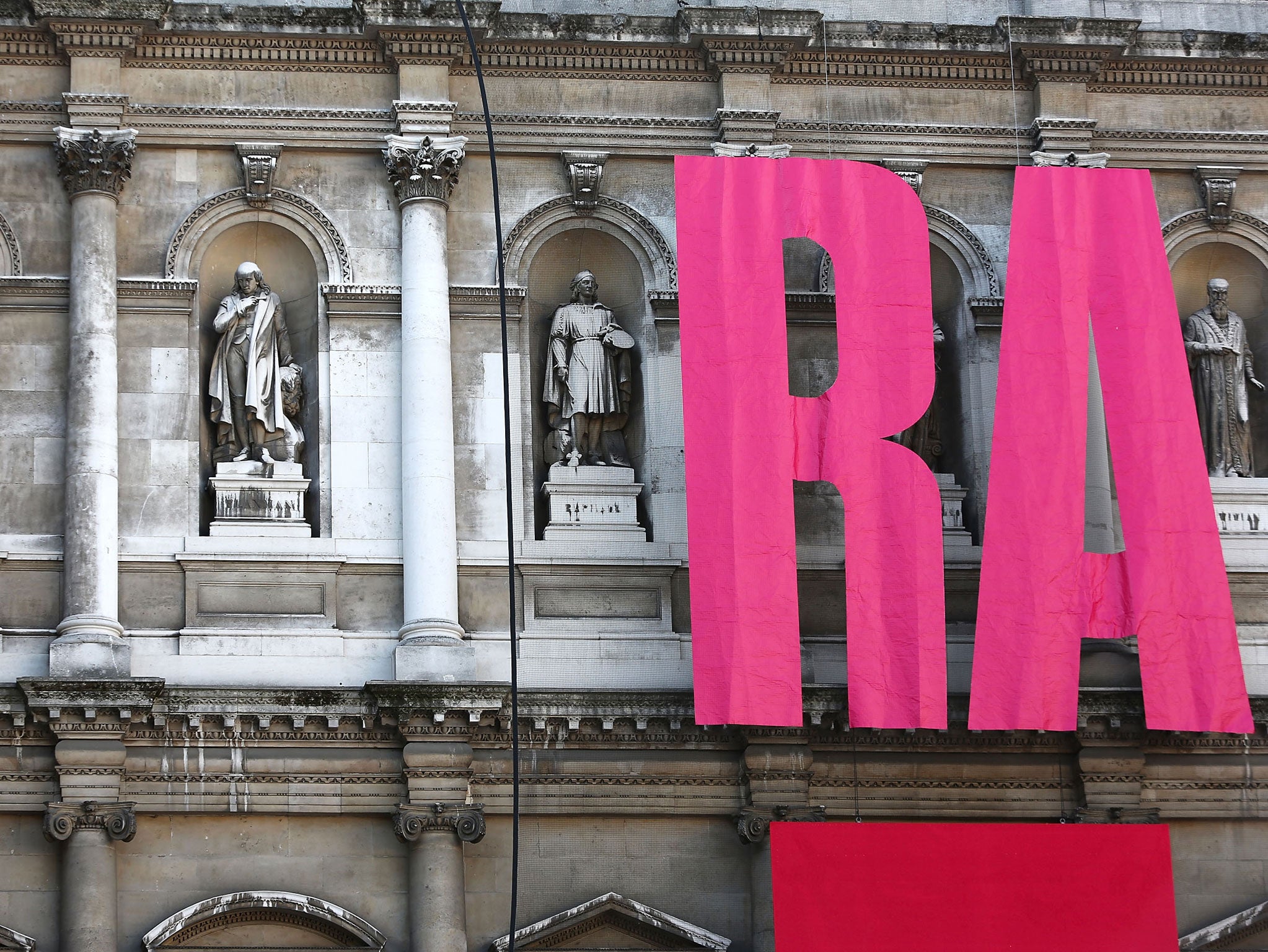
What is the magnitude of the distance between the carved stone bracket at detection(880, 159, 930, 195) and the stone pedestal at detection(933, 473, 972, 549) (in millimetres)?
3286

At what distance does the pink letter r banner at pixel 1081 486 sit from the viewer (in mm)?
25141

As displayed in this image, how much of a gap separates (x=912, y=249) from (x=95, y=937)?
1087 cm

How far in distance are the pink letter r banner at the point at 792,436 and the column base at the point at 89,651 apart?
18.9 ft

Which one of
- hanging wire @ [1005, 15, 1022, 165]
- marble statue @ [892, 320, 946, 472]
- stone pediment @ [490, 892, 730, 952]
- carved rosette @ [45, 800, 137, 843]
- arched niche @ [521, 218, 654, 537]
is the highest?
hanging wire @ [1005, 15, 1022, 165]

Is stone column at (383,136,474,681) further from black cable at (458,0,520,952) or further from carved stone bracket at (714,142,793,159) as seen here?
carved stone bracket at (714,142,793,159)

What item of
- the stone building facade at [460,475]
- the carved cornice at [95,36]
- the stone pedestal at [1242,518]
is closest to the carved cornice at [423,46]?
the stone building facade at [460,475]

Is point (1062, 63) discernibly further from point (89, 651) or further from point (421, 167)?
point (89, 651)

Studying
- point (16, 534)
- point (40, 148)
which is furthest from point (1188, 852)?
point (40, 148)

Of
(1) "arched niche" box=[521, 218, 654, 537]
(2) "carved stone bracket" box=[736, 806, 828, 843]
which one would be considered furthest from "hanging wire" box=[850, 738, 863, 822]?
(1) "arched niche" box=[521, 218, 654, 537]

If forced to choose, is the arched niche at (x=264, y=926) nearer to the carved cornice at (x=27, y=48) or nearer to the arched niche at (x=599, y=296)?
the arched niche at (x=599, y=296)

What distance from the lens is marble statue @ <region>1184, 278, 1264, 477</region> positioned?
27.6 meters

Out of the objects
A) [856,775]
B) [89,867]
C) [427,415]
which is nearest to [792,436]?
[856,775]

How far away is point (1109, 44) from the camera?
92.0 feet

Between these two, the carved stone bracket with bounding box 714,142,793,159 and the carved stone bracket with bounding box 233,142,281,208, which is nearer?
the carved stone bracket with bounding box 233,142,281,208
